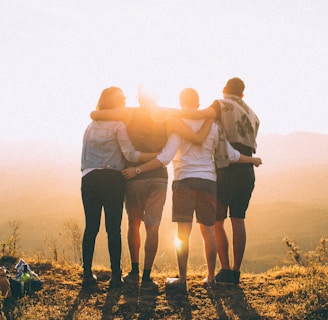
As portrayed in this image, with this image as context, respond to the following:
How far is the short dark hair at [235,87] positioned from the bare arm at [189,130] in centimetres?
63

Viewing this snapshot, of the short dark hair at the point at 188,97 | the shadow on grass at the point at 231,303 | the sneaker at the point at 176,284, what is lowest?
the shadow on grass at the point at 231,303

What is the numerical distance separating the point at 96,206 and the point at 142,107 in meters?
1.32

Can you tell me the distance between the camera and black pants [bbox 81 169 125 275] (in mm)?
4582

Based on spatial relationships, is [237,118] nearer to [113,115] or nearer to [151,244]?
[113,115]

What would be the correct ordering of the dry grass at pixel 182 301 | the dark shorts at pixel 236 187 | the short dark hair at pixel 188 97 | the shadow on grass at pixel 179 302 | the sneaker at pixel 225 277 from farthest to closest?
the sneaker at pixel 225 277, the dark shorts at pixel 236 187, the short dark hair at pixel 188 97, the shadow on grass at pixel 179 302, the dry grass at pixel 182 301

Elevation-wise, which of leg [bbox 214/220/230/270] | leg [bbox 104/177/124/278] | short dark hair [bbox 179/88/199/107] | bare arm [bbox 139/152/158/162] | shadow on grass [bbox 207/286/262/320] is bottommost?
shadow on grass [bbox 207/286/262/320]

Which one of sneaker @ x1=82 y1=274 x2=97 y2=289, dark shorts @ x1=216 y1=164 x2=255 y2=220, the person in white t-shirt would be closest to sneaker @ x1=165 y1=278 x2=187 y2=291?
the person in white t-shirt

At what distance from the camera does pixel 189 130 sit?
4641 mm

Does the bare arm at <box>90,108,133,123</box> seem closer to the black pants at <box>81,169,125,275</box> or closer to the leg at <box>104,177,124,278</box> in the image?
the black pants at <box>81,169,125,275</box>

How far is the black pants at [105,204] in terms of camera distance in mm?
4582

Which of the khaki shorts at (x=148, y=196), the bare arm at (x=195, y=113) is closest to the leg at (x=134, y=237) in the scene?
the khaki shorts at (x=148, y=196)

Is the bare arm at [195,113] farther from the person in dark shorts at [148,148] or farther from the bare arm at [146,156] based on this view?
the bare arm at [146,156]

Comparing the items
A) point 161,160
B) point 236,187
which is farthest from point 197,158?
point 236,187

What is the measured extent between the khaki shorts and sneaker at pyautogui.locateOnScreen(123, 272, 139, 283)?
2.61 feet
